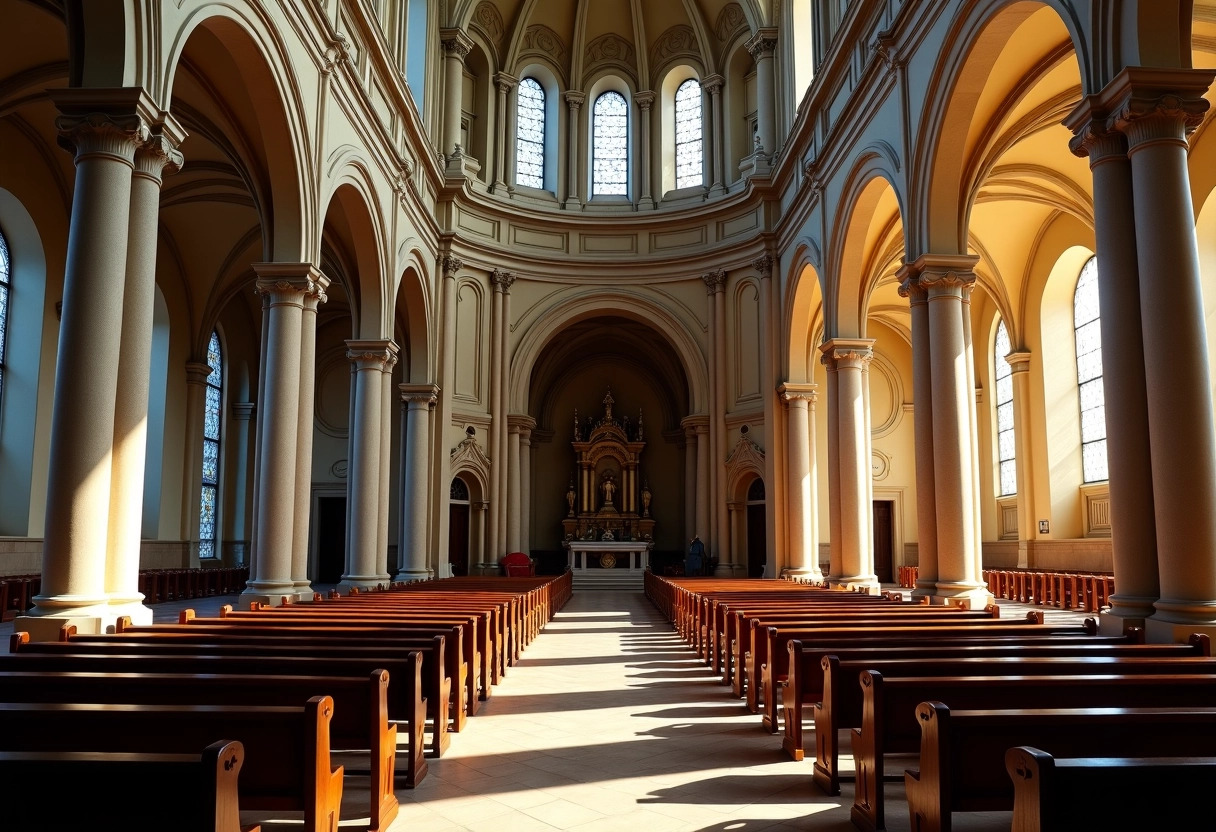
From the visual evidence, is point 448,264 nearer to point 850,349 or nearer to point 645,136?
point 645,136

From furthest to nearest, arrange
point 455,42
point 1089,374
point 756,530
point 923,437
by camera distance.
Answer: point 756,530 → point 455,42 → point 1089,374 → point 923,437

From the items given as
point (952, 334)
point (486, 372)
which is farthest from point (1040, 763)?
point (486, 372)

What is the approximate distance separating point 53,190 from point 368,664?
15278 millimetres

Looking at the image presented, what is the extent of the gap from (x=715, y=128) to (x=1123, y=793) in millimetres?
24755

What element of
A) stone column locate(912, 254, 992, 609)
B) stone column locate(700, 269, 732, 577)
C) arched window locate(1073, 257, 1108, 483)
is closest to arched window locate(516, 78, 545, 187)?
stone column locate(700, 269, 732, 577)

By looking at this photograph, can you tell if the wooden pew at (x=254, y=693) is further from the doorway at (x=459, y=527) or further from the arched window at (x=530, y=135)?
the arched window at (x=530, y=135)

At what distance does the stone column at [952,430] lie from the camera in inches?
457

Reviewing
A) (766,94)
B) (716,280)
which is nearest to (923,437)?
(716,280)

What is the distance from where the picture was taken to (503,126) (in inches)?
998

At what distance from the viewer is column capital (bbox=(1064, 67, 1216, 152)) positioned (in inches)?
281

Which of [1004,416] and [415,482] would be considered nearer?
[415,482]

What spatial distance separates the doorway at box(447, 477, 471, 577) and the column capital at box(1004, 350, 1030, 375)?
13.8 m

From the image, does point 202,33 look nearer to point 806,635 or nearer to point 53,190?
point 53,190

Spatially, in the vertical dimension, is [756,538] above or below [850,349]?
below
